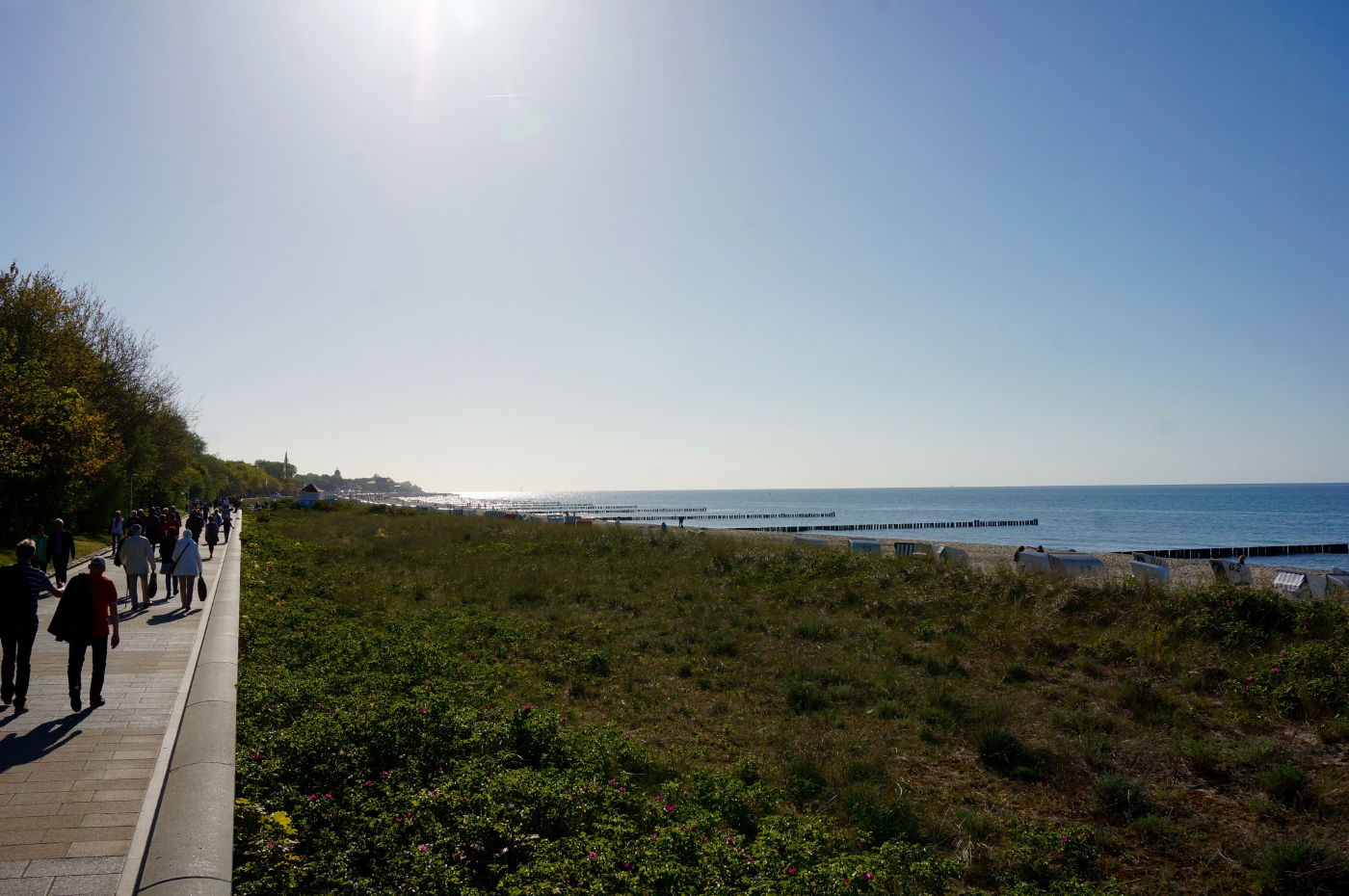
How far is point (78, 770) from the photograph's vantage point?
19.3 ft

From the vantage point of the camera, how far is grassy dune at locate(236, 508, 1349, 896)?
→ 5.25 m

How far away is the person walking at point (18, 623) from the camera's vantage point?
24.1 ft

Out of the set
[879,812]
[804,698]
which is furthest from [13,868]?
[804,698]

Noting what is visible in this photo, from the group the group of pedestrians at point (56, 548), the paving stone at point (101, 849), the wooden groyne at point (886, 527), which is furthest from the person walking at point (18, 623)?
the wooden groyne at point (886, 527)

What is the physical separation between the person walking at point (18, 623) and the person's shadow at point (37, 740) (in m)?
0.37

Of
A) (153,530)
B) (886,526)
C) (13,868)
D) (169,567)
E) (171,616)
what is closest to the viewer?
(13,868)

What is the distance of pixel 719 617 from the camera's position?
1538 centimetres

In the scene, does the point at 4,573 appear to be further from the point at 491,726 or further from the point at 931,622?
the point at 931,622

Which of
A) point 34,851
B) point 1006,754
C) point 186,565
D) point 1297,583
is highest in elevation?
point 186,565

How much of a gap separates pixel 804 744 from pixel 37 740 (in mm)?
7380

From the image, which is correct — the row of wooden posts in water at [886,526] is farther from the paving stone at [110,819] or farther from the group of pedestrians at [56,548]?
the paving stone at [110,819]

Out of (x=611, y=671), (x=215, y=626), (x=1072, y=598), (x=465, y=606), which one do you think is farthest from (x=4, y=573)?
(x=1072, y=598)

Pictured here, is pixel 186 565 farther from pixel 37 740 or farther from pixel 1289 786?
pixel 1289 786

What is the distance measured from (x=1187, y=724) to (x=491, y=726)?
27.2 ft
